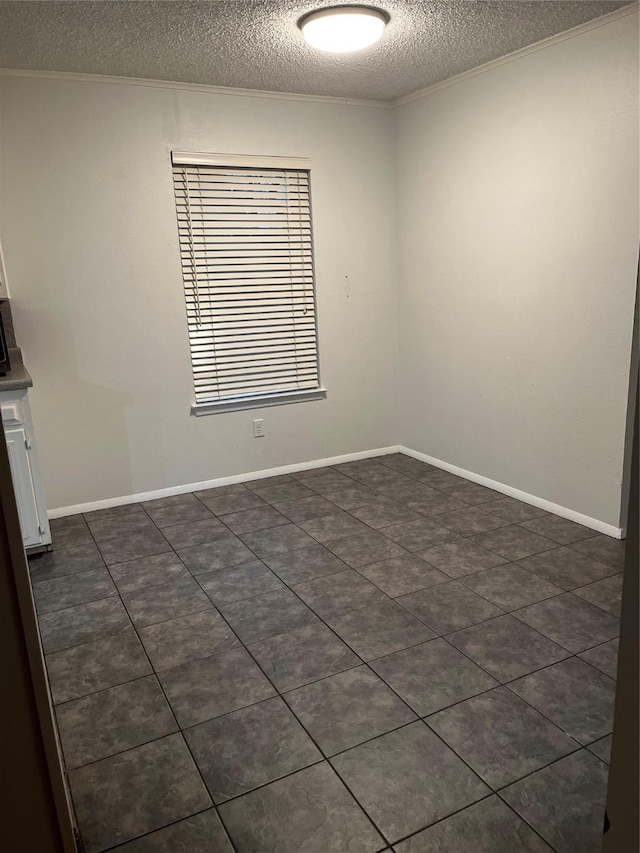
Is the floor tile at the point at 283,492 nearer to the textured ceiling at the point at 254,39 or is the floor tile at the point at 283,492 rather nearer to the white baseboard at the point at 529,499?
the white baseboard at the point at 529,499

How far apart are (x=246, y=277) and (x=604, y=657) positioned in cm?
300

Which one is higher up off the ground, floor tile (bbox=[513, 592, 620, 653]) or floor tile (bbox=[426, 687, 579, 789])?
floor tile (bbox=[513, 592, 620, 653])

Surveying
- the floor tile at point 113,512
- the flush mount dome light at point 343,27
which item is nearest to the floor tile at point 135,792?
the floor tile at point 113,512

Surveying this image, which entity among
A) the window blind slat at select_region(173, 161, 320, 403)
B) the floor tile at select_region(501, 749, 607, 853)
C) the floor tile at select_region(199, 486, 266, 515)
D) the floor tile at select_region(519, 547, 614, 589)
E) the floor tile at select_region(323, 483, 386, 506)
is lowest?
the floor tile at select_region(501, 749, 607, 853)

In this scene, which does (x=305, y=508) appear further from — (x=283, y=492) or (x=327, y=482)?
(x=327, y=482)

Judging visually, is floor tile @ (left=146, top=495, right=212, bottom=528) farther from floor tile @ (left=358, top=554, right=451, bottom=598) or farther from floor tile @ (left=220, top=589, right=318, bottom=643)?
floor tile @ (left=358, top=554, right=451, bottom=598)

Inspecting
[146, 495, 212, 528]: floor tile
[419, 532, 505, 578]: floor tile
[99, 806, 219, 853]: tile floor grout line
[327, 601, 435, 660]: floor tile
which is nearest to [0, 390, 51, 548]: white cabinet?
[146, 495, 212, 528]: floor tile

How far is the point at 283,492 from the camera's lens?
405cm

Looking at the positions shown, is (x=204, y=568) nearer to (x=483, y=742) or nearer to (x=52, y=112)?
(x=483, y=742)

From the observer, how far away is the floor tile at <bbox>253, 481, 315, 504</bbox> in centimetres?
394

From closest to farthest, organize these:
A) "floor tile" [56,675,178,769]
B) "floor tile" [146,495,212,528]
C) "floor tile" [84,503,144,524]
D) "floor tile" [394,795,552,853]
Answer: "floor tile" [394,795,552,853] < "floor tile" [56,675,178,769] < "floor tile" [146,495,212,528] < "floor tile" [84,503,144,524]

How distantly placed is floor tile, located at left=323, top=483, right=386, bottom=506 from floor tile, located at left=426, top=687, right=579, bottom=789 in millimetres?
1835

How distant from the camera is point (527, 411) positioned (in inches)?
141

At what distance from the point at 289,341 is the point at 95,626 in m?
2.35
